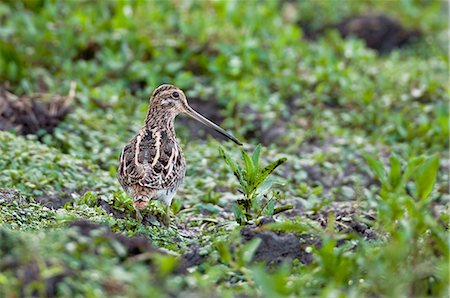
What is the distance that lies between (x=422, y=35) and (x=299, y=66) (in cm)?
Answer: 276

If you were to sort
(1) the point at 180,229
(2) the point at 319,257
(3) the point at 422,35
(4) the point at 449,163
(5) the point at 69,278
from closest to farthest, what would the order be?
(5) the point at 69,278 → (2) the point at 319,257 → (1) the point at 180,229 → (4) the point at 449,163 → (3) the point at 422,35

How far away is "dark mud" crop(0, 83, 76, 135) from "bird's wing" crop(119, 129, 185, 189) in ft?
7.20

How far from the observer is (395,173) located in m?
5.67

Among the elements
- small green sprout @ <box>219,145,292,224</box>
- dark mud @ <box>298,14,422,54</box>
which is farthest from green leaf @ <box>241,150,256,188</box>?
dark mud @ <box>298,14,422,54</box>

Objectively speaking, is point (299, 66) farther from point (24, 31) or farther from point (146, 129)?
point (146, 129)

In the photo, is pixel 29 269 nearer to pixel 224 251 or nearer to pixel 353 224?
pixel 224 251

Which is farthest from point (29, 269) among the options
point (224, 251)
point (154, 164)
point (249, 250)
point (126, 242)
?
point (154, 164)

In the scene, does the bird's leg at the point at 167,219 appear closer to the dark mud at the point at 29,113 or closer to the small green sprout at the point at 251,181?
the small green sprout at the point at 251,181

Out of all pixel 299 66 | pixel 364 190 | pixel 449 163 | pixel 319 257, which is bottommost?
pixel 319 257

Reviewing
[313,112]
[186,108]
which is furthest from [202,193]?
[313,112]

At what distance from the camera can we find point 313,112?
405 inches

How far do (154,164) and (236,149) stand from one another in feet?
8.83

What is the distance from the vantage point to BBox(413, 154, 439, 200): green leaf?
5.45 m

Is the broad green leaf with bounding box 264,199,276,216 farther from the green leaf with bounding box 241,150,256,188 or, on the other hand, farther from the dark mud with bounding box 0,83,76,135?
the dark mud with bounding box 0,83,76,135
